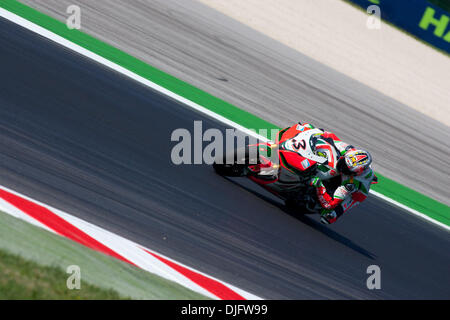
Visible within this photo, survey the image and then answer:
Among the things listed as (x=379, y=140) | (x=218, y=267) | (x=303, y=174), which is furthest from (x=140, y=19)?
(x=218, y=267)

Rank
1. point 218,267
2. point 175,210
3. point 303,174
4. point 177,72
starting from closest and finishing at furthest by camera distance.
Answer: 1. point 218,267
2. point 175,210
3. point 303,174
4. point 177,72

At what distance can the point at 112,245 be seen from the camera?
570 centimetres

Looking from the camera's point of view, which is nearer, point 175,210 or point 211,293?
point 211,293

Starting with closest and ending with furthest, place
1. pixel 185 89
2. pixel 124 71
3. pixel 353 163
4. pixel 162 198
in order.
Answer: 1. pixel 162 198
2. pixel 353 163
3. pixel 124 71
4. pixel 185 89

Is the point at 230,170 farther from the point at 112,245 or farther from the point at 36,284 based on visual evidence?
the point at 36,284

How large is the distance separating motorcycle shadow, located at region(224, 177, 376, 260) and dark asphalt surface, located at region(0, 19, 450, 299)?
27 mm

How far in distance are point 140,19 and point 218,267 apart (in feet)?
28.6

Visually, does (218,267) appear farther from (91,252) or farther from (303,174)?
(303,174)

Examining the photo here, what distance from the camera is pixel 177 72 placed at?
12.1 meters

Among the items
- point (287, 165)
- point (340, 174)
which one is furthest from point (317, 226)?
point (287, 165)

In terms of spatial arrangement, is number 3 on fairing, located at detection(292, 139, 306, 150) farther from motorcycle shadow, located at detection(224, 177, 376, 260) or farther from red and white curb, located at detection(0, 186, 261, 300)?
red and white curb, located at detection(0, 186, 261, 300)

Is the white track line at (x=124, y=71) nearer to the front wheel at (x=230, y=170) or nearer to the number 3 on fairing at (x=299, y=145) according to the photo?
the front wheel at (x=230, y=170)

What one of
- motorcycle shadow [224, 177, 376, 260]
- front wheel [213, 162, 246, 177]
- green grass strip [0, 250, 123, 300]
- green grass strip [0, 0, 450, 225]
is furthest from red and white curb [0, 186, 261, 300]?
green grass strip [0, 0, 450, 225]

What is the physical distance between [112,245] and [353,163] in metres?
3.19
